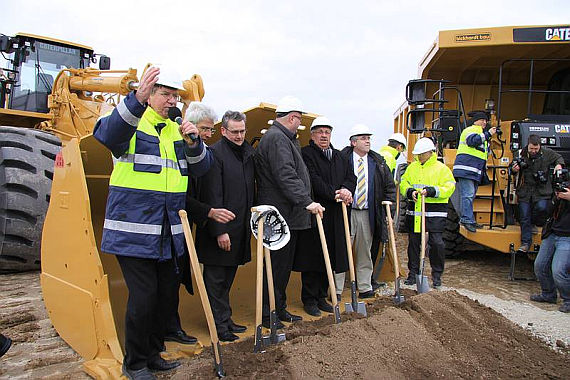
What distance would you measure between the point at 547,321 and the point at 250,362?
3.21 m

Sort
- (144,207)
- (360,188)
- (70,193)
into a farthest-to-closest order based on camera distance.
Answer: (360,188), (70,193), (144,207)

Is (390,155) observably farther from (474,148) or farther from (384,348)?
(384,348)

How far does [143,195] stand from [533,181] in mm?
5113

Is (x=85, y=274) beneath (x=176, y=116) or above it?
beneath

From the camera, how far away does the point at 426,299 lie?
444cm

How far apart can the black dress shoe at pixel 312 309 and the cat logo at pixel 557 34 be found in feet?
16.3

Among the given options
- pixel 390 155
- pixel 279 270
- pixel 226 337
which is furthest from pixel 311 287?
pixel 390 155

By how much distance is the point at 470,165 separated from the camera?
6820mm

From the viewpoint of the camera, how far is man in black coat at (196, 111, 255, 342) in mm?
4039

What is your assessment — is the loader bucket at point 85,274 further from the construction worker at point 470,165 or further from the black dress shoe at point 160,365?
the construction worker at point 470,165

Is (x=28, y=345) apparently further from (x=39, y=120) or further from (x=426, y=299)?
(x=39, y=120)

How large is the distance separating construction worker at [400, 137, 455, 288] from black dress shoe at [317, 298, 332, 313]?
1.53 meters

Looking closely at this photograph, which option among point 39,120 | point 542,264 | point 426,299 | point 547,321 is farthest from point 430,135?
point 39,120

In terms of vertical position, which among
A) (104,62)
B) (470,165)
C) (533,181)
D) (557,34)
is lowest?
(533,181)
